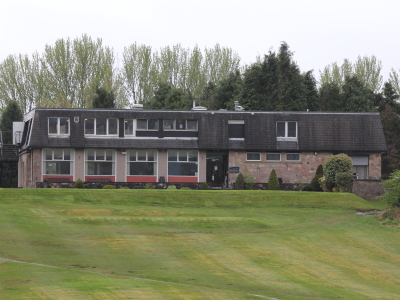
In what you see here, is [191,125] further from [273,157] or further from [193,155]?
[273,157]

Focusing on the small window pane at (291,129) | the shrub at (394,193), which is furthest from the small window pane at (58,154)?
the shrub at (394,193)

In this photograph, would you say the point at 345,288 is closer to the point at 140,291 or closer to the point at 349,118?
the point at 140,291

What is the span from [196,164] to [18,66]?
36.6 metres

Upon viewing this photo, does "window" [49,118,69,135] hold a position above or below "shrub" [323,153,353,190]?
above

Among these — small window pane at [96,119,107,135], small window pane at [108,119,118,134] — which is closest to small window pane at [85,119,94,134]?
small window pane at [96,119,107,135]

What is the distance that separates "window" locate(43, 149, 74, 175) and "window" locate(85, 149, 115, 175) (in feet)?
3.99

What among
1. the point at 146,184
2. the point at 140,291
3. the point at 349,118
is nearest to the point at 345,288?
the point at 140,291

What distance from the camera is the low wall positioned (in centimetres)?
4081

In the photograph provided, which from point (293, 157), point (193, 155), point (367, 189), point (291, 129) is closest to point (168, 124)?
point (193, 155)

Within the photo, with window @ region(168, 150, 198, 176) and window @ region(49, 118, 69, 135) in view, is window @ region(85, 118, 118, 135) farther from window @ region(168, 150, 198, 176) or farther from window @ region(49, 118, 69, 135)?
A: window @ region(168, 150, 198, 176)

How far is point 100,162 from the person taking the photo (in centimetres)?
4775

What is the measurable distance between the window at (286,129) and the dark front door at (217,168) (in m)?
4.38

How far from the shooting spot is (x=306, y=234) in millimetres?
26797

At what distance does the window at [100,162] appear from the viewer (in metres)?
47.6
